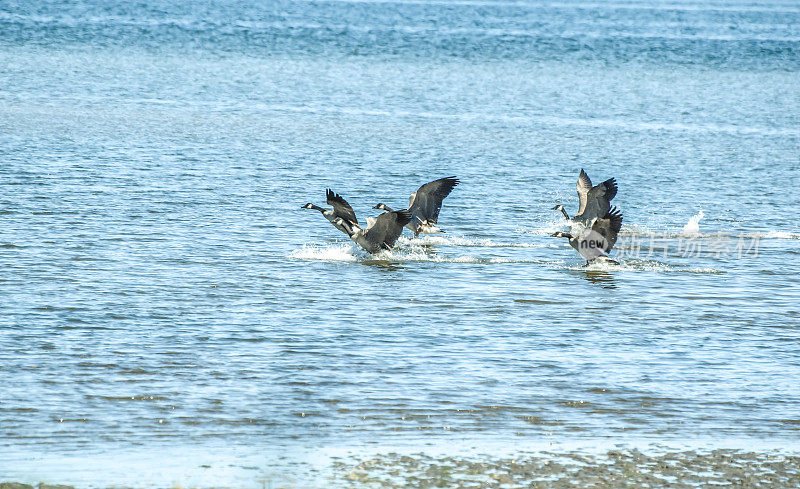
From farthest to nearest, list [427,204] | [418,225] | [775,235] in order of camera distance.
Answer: [775,235]
[427,204]
[418,225]

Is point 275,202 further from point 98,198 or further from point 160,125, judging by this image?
point 160,125

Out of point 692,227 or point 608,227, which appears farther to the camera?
point 692,227

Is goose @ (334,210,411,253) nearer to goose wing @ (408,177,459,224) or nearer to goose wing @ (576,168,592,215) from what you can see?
goose wing @ (408,177,459,224)

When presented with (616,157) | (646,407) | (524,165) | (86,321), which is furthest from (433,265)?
(616,157)

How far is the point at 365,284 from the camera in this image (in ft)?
46.0

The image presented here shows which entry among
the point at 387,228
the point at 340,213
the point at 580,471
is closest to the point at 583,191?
the point at 387,228

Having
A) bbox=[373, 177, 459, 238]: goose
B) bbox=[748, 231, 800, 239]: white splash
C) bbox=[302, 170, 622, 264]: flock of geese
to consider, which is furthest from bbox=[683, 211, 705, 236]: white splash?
bbox=[373, 177, 459, 238]: goose

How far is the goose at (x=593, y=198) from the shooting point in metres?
17.1

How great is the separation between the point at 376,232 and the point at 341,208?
0.58 meters

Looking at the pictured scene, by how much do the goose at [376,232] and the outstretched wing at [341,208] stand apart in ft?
0.19

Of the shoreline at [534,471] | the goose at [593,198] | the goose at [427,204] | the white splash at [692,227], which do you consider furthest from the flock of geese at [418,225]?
the shoreline at [534,471]

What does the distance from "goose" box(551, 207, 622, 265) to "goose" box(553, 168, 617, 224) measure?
129 cm

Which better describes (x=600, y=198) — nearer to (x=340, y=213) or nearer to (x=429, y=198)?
(x=429, y=198)

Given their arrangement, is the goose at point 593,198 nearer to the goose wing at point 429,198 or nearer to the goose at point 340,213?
the goose wing at point 429,198
